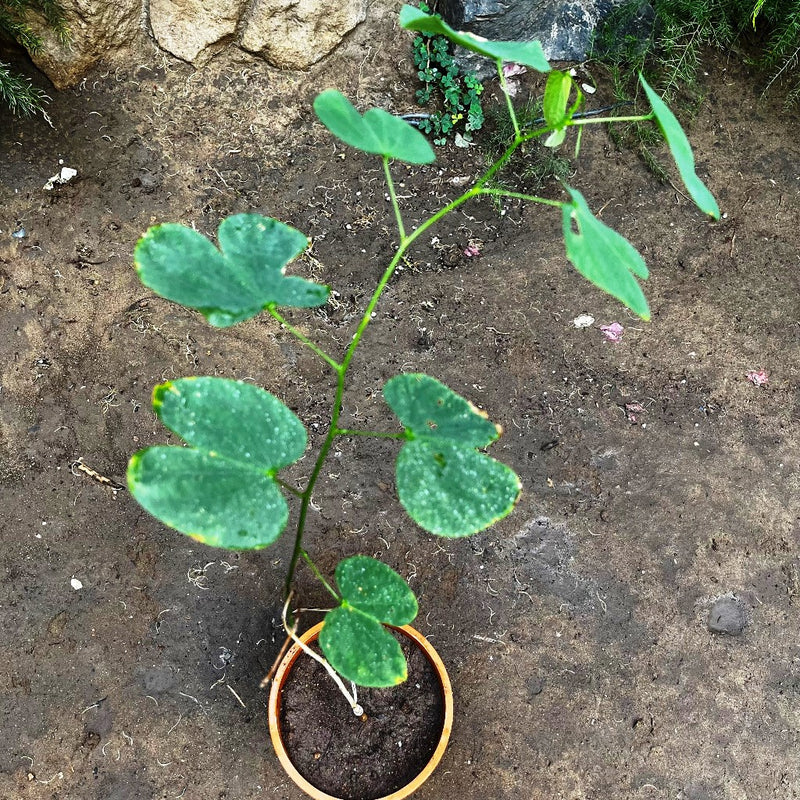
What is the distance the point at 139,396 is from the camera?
1878 mm

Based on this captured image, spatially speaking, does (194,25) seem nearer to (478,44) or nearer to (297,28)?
(297,28)

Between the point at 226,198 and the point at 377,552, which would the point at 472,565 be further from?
the point at 226,198

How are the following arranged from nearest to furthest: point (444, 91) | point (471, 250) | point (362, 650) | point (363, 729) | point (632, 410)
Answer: point (362, 650)
point (363, 729)
point (632, 410)
point (471, 250)
point (444, 91)

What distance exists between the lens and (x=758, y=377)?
2.06 meters

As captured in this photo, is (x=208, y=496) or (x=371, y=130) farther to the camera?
(x=371, y=130)

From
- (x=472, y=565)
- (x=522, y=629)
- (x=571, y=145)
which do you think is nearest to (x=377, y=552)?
(x=472, y=565)

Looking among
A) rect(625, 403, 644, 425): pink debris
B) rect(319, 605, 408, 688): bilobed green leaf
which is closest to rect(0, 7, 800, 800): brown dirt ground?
rect(625, 403, 644, 425): pink debris

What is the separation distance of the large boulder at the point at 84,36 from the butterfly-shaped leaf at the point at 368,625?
1764 mm

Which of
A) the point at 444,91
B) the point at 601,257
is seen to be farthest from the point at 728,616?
the point at 444,91

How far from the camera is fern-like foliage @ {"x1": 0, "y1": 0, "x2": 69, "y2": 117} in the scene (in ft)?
6.16

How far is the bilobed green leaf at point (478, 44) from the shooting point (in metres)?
0.86

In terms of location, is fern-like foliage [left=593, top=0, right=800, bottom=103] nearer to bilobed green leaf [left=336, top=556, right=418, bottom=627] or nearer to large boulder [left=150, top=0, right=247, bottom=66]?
large boulder [left=150, top=0, right=247, bottom=66]

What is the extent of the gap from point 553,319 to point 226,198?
100cm

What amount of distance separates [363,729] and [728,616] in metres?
0.99
